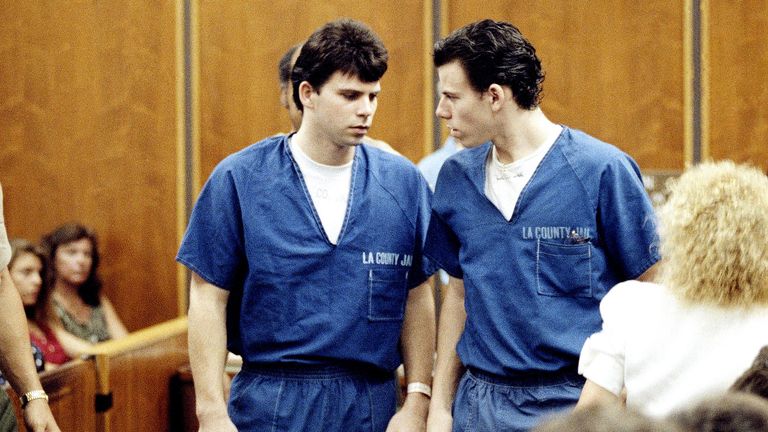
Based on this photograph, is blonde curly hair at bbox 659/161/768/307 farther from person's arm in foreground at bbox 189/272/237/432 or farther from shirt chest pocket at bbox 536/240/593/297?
person's arm in foreground at bbox 189/272/237/432

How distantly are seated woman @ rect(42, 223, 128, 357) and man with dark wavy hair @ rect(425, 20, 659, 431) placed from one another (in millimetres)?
2846

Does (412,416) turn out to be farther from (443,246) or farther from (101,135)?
(101,135)

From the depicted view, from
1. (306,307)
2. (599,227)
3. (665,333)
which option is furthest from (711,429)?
(306,307)

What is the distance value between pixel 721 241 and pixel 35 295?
3.09 meters

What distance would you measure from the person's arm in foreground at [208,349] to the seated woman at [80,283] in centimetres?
249

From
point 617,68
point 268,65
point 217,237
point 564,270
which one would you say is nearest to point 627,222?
point 564,270

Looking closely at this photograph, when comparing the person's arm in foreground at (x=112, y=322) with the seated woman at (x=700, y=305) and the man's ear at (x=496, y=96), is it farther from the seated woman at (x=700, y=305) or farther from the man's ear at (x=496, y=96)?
the seated woman at (x=700, y=305)

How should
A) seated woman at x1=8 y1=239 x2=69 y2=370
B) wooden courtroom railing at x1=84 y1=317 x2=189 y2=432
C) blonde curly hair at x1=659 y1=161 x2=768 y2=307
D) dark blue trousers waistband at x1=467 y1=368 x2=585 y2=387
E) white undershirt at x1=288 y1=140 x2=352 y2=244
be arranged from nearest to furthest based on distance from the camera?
1. blonde curly hair at x1=659 y1=161 x2=768 y2=307
2. dark blue trousers waistband at x1=467 y1=368 x2=585 y2=387
3. white undershirt at x1=288 y1=140 x2=352 y2=244
4. wooden courtroom railing at x1=84 y1=317 x2=189 y2=432
5. seated woman at x1=8 y1=239 x2=69 y2=370

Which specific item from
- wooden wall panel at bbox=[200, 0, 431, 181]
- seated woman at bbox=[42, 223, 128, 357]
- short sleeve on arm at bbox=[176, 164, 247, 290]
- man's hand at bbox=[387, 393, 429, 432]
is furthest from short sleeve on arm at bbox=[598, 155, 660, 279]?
seated woman at bbox=[42, 223, 128, 357]

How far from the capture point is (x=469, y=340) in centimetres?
240

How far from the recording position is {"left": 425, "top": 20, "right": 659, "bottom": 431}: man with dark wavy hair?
7.52 feet

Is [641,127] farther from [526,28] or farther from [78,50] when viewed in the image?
[78,50]

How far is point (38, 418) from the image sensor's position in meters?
2.54

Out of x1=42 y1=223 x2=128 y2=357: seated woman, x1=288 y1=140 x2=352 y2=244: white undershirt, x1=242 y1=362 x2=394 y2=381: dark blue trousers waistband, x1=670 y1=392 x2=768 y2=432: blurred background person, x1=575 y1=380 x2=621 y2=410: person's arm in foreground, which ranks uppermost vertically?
x1=288 y1=140 x2=352 y2=244: white undershirt
